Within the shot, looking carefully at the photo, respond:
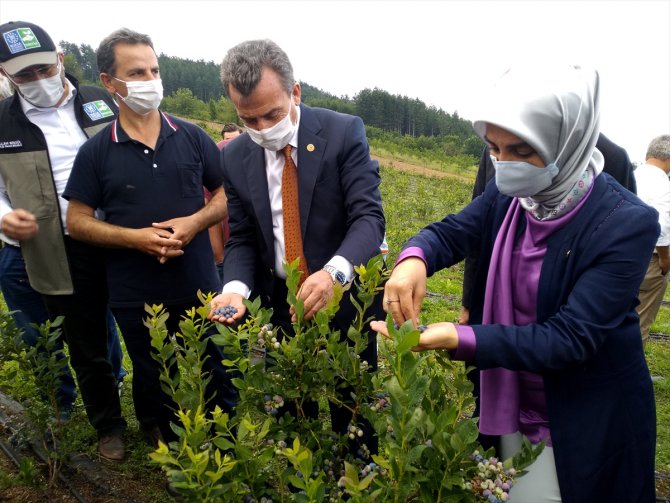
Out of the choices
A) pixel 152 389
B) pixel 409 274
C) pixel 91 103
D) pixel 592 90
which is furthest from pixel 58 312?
pixel 592 90

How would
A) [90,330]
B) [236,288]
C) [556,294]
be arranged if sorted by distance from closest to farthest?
[556,294], [236,288], [90,330]

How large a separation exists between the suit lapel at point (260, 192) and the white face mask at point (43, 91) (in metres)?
1.32

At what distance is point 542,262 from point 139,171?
1995 millimetres

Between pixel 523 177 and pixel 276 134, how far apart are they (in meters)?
1.07

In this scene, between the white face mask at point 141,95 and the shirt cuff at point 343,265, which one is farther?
the white face mask at point 141,95

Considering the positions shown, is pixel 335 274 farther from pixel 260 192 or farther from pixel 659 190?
pixel 659 190

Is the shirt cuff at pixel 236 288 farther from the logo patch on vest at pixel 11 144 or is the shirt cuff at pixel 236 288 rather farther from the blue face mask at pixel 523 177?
the logo patch on vest at pixel 11 144

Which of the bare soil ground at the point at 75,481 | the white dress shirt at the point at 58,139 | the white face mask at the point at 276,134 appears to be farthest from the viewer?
the white dress shirt at the point at 58,139

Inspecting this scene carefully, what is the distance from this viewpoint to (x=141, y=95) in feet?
8.82

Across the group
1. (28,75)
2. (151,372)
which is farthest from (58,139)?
(151,372)

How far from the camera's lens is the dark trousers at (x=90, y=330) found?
2879 millimetres

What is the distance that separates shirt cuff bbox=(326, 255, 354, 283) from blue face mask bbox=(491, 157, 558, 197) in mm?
671

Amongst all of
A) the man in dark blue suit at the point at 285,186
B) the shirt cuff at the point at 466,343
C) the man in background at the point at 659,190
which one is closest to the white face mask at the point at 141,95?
the man in dark blue suit at the point at 285,186

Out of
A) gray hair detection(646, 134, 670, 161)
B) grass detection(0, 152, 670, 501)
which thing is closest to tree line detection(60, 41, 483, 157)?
grass detection(0, 152, 670, 501)
